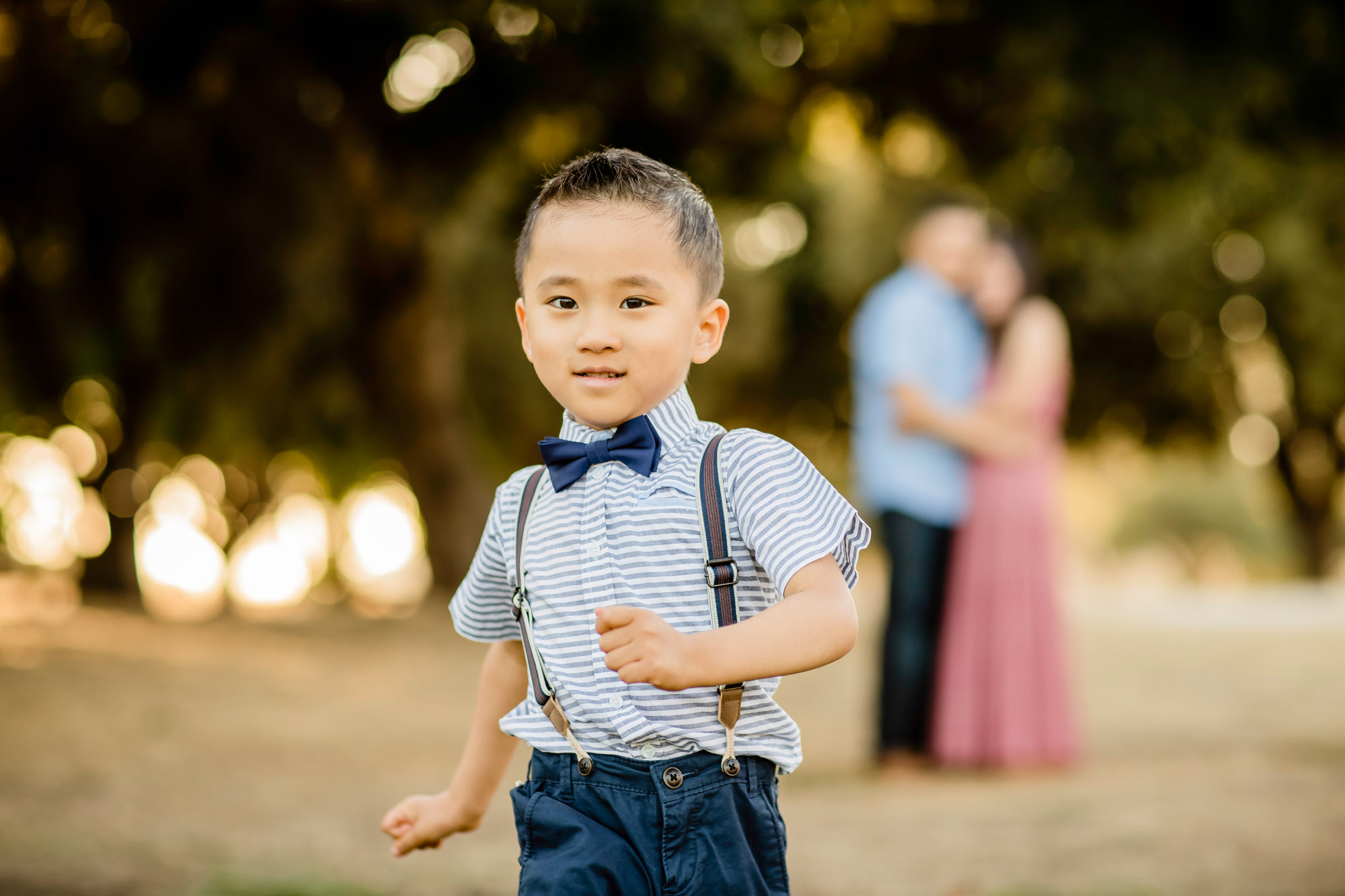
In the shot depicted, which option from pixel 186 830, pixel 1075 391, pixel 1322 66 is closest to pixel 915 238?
pixel 1322 66

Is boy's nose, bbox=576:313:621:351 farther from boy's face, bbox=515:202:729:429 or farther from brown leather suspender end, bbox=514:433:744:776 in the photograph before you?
brown leather suspender end, bbox=514:433:744:776

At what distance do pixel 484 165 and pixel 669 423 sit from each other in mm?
7885

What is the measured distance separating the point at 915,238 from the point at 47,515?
21008 millimetres

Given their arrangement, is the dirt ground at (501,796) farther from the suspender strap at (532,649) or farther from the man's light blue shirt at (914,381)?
the suspender strap at (532,649)

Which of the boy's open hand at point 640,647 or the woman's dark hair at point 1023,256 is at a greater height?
the woman's dark hair at point 1023,256

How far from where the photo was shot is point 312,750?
19.8ft

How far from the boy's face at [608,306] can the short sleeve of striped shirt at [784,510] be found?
0.16 meters

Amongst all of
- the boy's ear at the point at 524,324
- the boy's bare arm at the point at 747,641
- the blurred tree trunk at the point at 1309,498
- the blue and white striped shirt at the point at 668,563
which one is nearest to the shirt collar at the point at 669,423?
the blue and white striped shirt at the point at 668,563

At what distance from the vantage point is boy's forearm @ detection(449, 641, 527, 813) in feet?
6.68

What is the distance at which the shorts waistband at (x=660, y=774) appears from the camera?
1.73 m

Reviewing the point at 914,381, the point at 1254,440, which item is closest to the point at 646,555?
the point at 914,381

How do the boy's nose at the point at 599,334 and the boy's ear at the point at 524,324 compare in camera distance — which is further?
the boy's ear at the point at 524,324

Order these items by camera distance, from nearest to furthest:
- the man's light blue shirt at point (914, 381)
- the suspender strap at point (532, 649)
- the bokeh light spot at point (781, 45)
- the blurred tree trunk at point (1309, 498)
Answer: the suspender strap at point (532, 649), the man's light blue shirt at point (914, 381), the bokeh light spot at point (781, 45), the blurred tree trunk at point (1309, 498)

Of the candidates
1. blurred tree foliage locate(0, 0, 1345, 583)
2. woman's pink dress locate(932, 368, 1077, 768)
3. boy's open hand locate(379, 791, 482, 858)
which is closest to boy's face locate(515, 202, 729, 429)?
boy's open hand locate(379, 791, 482, 858)
